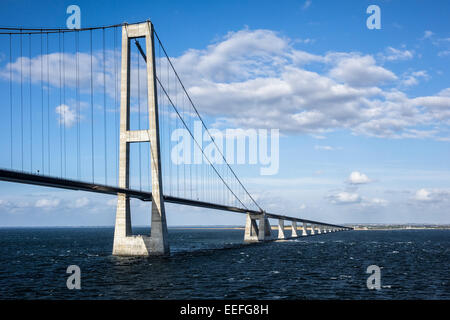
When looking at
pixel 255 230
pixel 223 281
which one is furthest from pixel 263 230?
pixel 223 281

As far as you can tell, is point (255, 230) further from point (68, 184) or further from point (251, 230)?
point (68, 184)

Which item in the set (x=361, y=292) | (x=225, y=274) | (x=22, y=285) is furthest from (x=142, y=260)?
(x=361, y=292)

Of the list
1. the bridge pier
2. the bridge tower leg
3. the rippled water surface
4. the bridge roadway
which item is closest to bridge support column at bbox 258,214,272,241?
the bridge pier

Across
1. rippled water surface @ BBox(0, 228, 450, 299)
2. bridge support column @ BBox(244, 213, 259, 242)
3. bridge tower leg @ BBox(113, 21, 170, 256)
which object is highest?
bridge tower leg @ BBox(113, 21, 170, 256)

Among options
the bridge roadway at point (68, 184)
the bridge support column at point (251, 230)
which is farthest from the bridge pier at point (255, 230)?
the bridge roadway at point (68, 184)

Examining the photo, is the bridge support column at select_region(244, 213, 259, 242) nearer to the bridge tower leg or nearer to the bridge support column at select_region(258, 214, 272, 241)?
the bridge support column at select_region(258, 214, 272, 241)

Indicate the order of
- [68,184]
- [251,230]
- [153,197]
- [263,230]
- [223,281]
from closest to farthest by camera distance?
[223,281] < [68,184] < [153,197] < [263,230] < [251,230]

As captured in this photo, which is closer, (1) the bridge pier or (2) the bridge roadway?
(2) the bridge roadway

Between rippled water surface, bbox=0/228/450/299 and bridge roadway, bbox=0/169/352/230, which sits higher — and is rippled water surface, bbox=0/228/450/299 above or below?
below

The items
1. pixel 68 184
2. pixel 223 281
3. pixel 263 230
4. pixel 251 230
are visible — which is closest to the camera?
pixel 223 281

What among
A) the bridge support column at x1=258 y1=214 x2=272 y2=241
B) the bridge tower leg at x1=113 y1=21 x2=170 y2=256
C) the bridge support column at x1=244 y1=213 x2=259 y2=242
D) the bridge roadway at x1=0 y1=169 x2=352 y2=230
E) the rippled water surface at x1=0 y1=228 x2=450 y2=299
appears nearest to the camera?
the rippled water surface at x1=0 y1=228 x2=450 y2=299
